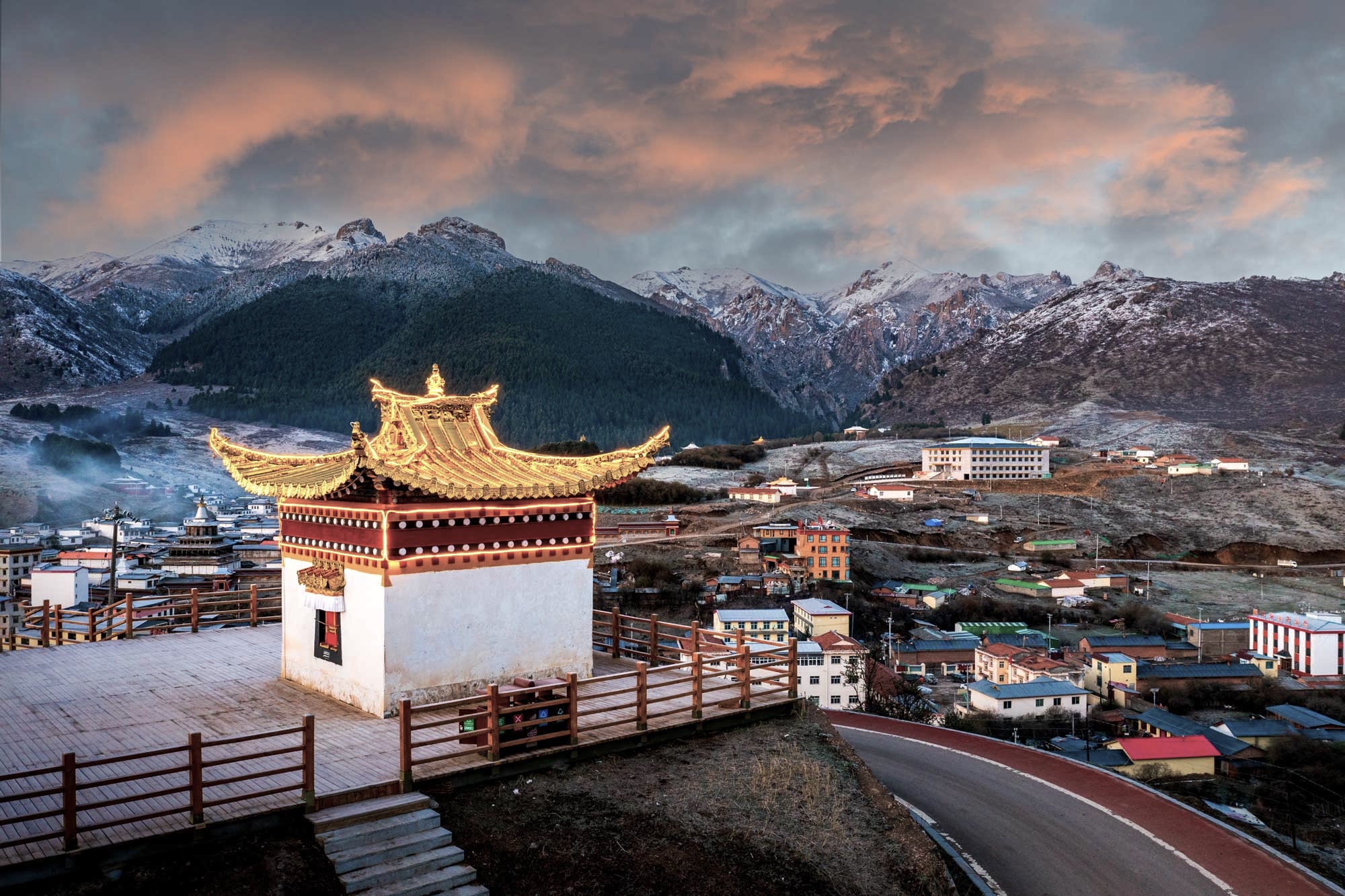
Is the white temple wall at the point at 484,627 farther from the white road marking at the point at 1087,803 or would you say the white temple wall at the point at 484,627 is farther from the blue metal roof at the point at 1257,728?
the blue metal roof at the point at 1257,728

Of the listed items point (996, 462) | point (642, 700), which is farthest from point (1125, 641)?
point (996, 462)

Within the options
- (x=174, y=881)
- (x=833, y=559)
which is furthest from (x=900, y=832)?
(x=833, y=559)

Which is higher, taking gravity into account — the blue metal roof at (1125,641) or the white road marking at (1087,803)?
the white road marking at (1087,803)

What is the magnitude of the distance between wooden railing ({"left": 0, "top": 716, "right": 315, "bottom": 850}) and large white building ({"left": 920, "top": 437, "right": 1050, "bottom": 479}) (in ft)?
314

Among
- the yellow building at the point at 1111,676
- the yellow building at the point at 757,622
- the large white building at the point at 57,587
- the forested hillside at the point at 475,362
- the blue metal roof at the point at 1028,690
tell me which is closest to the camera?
the blue metal roof at the point at 1028,690

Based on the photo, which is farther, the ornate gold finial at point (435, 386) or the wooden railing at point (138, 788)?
the ornate gold finial at point (435, 386)

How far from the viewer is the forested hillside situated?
148875mm

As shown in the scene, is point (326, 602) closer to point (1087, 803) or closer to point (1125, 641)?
point (1087, 803)

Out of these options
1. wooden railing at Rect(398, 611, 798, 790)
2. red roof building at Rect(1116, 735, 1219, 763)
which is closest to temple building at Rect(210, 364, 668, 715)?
wooden railing at Rect(398, 611, 798, 790)

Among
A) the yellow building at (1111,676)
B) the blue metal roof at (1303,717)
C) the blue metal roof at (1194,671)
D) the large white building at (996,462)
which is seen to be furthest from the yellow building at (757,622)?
the large white building at (996,462)

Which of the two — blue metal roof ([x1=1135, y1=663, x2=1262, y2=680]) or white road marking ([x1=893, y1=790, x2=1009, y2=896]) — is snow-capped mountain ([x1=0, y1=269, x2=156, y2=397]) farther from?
white road marking ([x1=893, y1=790, x2=1009, y2=896])

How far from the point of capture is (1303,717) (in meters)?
36.1

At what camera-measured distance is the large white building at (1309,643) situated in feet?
148

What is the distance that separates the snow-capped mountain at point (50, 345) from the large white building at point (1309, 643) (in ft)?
550
